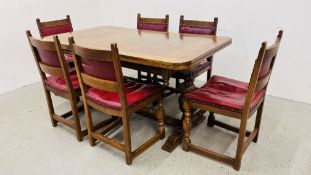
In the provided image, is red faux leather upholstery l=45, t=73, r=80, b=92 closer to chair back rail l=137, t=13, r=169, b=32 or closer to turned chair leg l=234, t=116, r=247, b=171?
chair back rail l=137, t=13, r=169, b=32

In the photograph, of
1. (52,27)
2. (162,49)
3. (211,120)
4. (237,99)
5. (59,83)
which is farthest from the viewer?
(52,27)

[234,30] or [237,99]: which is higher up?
[234,30]

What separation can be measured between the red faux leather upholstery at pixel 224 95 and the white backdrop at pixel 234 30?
1.14m

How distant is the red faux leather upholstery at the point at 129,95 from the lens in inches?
67.4

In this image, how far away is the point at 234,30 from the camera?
9.67 ft

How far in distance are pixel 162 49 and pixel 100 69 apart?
507 millimetres

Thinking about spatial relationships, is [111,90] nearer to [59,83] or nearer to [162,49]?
[162,49]

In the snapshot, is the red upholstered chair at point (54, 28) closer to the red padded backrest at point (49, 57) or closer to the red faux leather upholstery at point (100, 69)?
the red padded backrest at point (49, 57)

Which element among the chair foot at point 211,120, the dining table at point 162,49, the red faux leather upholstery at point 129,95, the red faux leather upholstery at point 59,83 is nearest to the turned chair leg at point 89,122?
the red faux leather upholstery at point 129,95

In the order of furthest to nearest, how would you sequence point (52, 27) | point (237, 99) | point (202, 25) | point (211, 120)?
point (52, 27) → point (202, 25) → point (211, 120) → point (237, 99)

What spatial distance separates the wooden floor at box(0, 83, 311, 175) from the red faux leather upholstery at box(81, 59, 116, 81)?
2.27 feet

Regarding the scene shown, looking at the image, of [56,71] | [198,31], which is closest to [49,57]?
[56,71]

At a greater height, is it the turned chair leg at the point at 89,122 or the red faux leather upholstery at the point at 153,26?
the red faux leather upholstery at the point at 153,26

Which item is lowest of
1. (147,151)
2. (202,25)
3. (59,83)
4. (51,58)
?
(147,151)
